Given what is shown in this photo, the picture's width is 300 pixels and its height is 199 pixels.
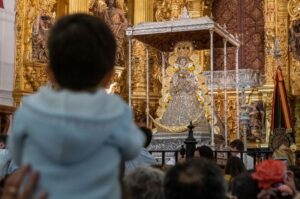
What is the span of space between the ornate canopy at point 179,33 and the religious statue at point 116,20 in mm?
3559

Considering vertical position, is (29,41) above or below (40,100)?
above

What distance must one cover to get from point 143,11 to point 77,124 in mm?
17539

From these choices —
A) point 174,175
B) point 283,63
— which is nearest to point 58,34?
point 174,175

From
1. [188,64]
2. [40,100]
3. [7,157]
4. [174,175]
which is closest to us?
[40,100]

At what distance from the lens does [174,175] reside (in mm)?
2631

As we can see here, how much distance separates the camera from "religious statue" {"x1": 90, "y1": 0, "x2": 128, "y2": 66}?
18938mm

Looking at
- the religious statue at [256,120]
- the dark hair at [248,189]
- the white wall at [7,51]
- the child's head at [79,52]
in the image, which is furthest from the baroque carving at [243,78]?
the child's head at [79,52]

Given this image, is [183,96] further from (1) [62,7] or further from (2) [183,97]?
(1) [62,7]

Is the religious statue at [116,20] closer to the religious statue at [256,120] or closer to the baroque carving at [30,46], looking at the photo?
the baroque carving at [30,46]

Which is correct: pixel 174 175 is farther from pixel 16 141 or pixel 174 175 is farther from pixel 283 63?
pixel 283 63

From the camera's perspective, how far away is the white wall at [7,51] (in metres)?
17.1

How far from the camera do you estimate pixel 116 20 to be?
19000mm

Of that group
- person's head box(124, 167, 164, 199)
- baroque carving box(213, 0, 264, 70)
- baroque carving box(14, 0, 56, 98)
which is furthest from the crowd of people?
baroque carving box(213, 0, 264, 70)

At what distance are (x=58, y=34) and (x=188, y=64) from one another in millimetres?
11840
